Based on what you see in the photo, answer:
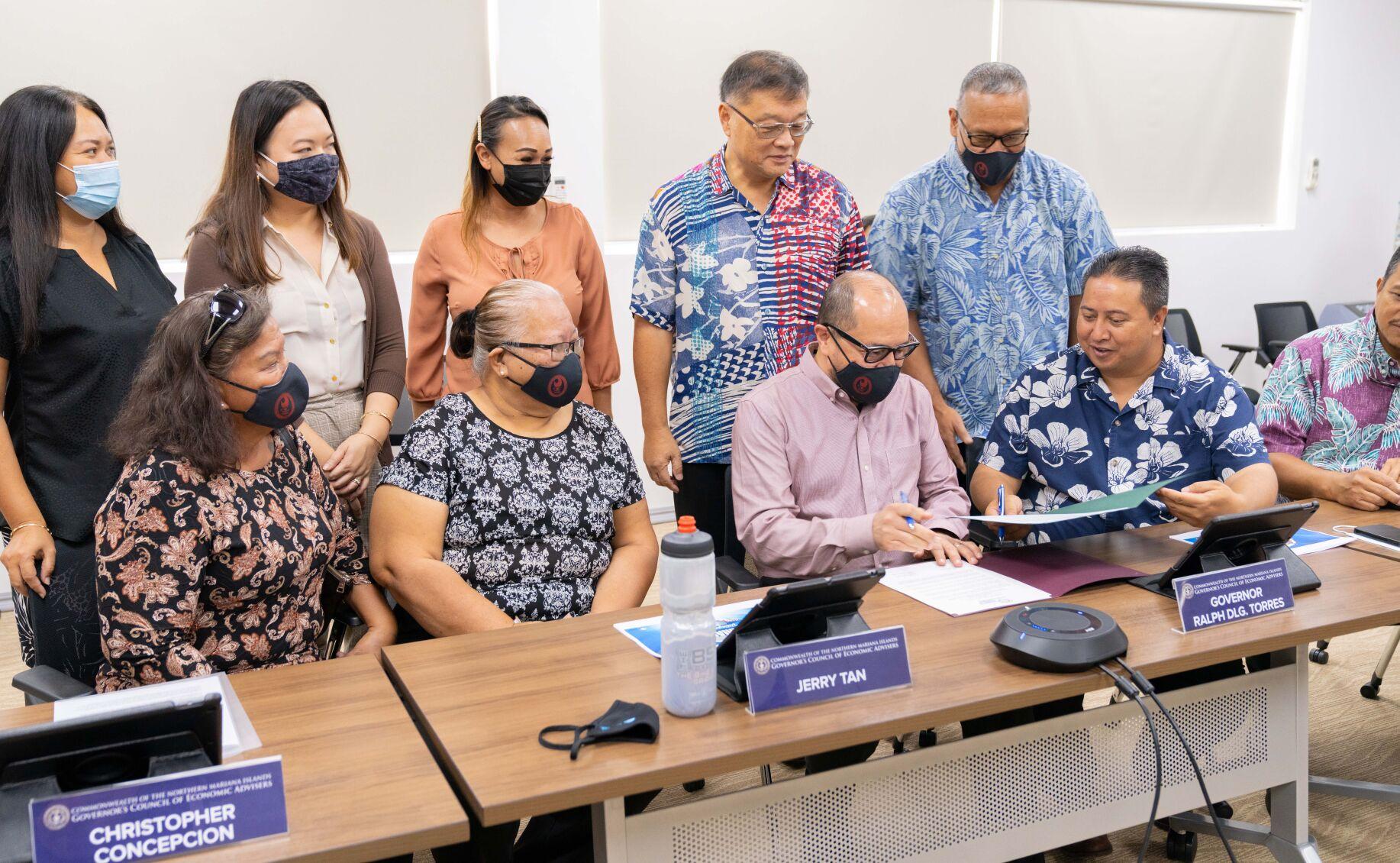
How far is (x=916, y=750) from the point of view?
5.71ft

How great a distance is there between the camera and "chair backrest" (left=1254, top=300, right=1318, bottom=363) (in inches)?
233

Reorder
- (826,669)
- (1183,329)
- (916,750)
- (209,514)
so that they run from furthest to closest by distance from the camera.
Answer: (1183,329)
(209,514)
(916,750)
(826,669)

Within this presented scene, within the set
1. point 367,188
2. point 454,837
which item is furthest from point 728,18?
point 454,837

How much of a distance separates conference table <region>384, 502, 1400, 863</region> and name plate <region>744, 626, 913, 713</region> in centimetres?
2

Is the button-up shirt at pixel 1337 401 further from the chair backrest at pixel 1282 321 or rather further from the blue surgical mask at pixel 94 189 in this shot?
the chair backrest at pixel 1282 321

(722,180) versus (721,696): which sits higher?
(722,180)

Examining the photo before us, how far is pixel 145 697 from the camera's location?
1588mm

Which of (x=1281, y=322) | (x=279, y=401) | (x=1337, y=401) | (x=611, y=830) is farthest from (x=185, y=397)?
(x=1281, y=322)

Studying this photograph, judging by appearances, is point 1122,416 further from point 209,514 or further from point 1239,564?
point 209,514

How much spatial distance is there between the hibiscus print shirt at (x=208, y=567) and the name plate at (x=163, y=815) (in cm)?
55

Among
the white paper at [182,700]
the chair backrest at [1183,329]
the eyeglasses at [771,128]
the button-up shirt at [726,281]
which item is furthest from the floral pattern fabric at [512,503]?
the chair backrest at [1183,329]

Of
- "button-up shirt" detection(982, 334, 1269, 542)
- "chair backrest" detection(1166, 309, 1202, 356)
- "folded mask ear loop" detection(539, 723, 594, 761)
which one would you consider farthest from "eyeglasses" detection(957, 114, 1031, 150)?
"chair backrest" detection(1166, 309, 1202, 356)

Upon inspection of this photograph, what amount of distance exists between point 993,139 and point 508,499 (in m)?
1.42

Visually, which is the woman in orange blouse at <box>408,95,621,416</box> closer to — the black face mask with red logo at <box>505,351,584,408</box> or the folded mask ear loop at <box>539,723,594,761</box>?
the black face mask with red logo at <box>505,351,584,408</box>
